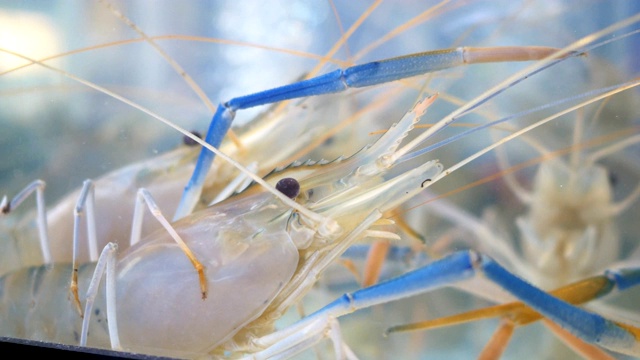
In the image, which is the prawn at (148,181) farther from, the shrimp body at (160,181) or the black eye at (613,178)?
the black eye at (613,178)

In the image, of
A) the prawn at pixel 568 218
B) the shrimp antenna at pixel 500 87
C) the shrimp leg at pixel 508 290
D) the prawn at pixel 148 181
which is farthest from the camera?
the prawn at pixel 568 218

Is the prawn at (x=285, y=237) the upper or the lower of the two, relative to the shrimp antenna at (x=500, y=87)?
lower

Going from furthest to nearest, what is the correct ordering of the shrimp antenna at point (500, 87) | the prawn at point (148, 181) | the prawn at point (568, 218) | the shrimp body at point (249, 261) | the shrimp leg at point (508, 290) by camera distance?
the prawn at point (568, 218) < the prawn at point (148, 181) < the shrimp body at point (249, 261) < the shrimp antenna at point (500, 87) < the shrimp leg at point (508, 290)

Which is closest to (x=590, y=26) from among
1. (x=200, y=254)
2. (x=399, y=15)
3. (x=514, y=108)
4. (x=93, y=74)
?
(x=514, y=108)

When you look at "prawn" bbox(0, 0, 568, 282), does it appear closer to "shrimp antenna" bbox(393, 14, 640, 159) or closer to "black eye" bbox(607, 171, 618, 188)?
"shrimp antenna" bbox(393, 14, 640, 159)

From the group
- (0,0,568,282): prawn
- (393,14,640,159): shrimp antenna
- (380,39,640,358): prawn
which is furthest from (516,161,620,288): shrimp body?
(393,14,640,159): shrimp antenna

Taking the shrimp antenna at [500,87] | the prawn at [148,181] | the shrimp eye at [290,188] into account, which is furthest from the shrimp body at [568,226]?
the shrimp eye at [290,188]

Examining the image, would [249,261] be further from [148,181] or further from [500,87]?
[148,181]

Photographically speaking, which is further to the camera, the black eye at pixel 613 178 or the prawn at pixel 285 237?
the black eye at pixel 613 178
